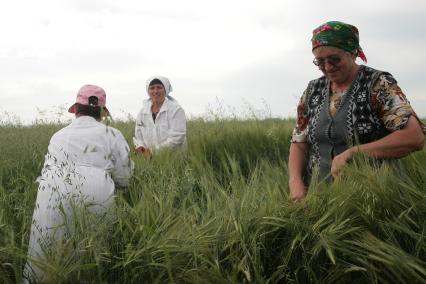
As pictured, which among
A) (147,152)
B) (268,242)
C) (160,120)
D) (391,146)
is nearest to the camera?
(268,242)

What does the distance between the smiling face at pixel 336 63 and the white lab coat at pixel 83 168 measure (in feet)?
4.47

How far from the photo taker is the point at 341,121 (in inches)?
107

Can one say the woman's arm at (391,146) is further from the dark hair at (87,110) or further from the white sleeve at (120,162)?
the dark hair at (87,110)

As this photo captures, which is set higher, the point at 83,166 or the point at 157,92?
the point at 157,92

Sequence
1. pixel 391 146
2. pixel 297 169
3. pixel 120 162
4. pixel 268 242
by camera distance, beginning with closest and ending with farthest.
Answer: pixel 268 242
pixel 391 146
pixel 297 169
pixel 120 162

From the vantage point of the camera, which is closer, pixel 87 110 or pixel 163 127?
pixel 87 110

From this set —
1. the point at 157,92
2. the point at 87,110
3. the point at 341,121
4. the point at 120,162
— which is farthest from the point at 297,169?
the point at 157,92

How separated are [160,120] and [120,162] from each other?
2425 millimetres

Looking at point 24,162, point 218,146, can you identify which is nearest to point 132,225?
point 24,162

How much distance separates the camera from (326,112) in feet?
9.23

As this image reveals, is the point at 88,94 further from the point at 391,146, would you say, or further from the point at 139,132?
the point at 139,132

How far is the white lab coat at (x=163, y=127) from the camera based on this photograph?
227 inches

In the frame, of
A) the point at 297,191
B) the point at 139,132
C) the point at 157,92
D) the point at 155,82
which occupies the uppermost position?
the point at 155,82

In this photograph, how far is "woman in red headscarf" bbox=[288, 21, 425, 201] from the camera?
2.53 m
